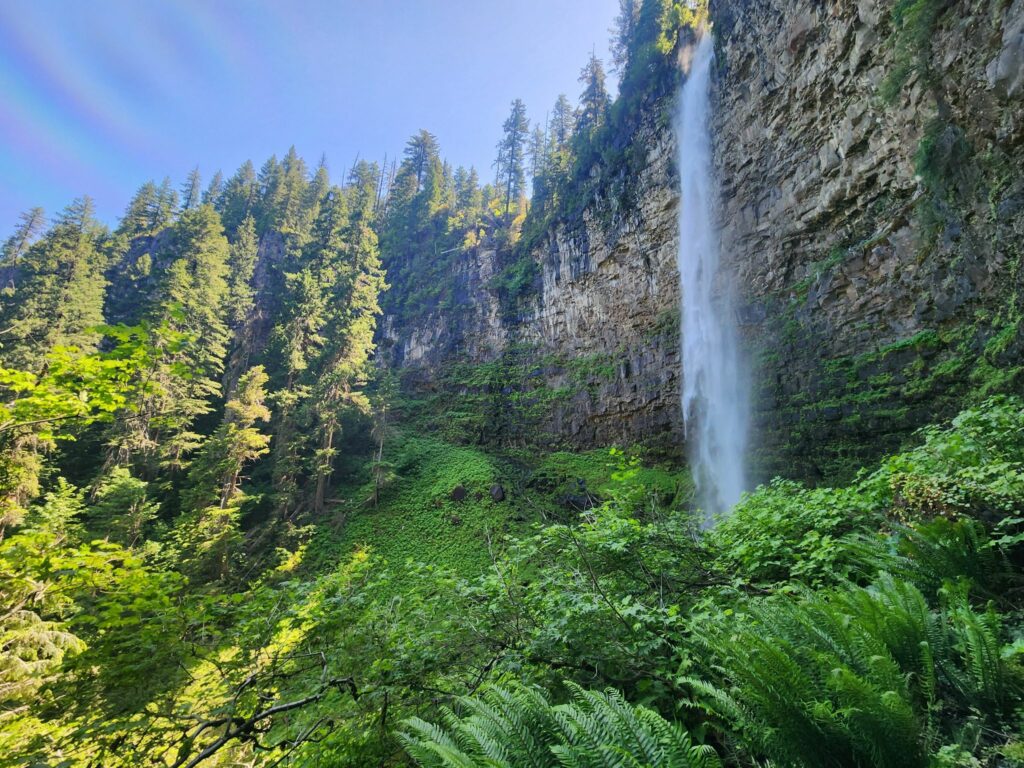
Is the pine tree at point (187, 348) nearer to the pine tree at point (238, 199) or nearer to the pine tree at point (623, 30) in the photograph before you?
the pine tree at point (238, 199)

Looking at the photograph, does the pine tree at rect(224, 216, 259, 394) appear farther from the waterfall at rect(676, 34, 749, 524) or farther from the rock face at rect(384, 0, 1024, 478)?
the waterfall at rect(676, 34, 749, 524)

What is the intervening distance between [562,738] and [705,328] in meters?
17.3

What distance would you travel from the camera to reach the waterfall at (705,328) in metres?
15.0

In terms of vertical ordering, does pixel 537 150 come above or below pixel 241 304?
above

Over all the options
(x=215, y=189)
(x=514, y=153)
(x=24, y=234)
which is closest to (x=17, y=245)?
(x=24, y=234)

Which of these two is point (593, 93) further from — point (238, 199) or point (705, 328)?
point (238, 199)

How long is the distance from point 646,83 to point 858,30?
12.0 m

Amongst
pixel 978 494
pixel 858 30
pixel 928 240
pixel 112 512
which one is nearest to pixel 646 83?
pixel 858 30

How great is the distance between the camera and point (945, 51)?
27.2 feet

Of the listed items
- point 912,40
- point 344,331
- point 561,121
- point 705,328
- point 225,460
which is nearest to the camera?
point 912,40

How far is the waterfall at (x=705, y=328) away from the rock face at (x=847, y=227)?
67cm

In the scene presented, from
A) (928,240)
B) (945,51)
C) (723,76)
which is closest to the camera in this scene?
(945,51)

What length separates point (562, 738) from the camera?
5.39ft

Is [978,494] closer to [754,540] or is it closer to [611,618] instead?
[754,540]
